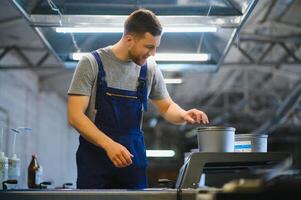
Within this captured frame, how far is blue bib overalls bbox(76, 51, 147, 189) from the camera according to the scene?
2.12 metres

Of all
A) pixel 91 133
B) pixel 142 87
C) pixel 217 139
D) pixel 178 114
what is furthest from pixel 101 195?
pixel 178 114

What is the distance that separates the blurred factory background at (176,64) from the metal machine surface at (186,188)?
1.01 feet

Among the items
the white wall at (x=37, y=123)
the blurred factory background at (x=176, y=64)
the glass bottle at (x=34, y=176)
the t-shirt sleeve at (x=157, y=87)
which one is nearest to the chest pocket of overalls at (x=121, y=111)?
the t-shirt sleeve at (x=157, y=87)

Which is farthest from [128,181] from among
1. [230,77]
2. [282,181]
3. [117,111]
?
[230,77]

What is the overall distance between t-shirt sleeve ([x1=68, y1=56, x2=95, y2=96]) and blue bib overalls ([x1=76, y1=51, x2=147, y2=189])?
1.9 inches

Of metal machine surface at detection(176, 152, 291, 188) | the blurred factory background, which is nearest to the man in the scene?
metal machine surface at detection(176, 152, 291, 188)

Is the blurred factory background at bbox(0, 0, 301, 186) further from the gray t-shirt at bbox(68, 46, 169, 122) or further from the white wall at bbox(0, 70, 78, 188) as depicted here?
the gray t-shirt at bbox(68, 46, 169, 122)

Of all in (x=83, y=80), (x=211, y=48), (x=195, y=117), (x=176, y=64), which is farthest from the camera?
(x=176, y=64)

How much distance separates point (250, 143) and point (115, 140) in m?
0.62

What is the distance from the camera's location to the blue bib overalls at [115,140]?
2.12 m

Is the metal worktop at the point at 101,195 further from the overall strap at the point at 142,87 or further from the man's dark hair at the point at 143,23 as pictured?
the man's dark hair at the point at 143,23

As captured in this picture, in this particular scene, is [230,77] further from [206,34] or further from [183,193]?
[183,193]

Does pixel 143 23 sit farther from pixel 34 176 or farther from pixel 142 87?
pixel 34 176

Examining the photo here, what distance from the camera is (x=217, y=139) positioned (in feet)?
6.36
